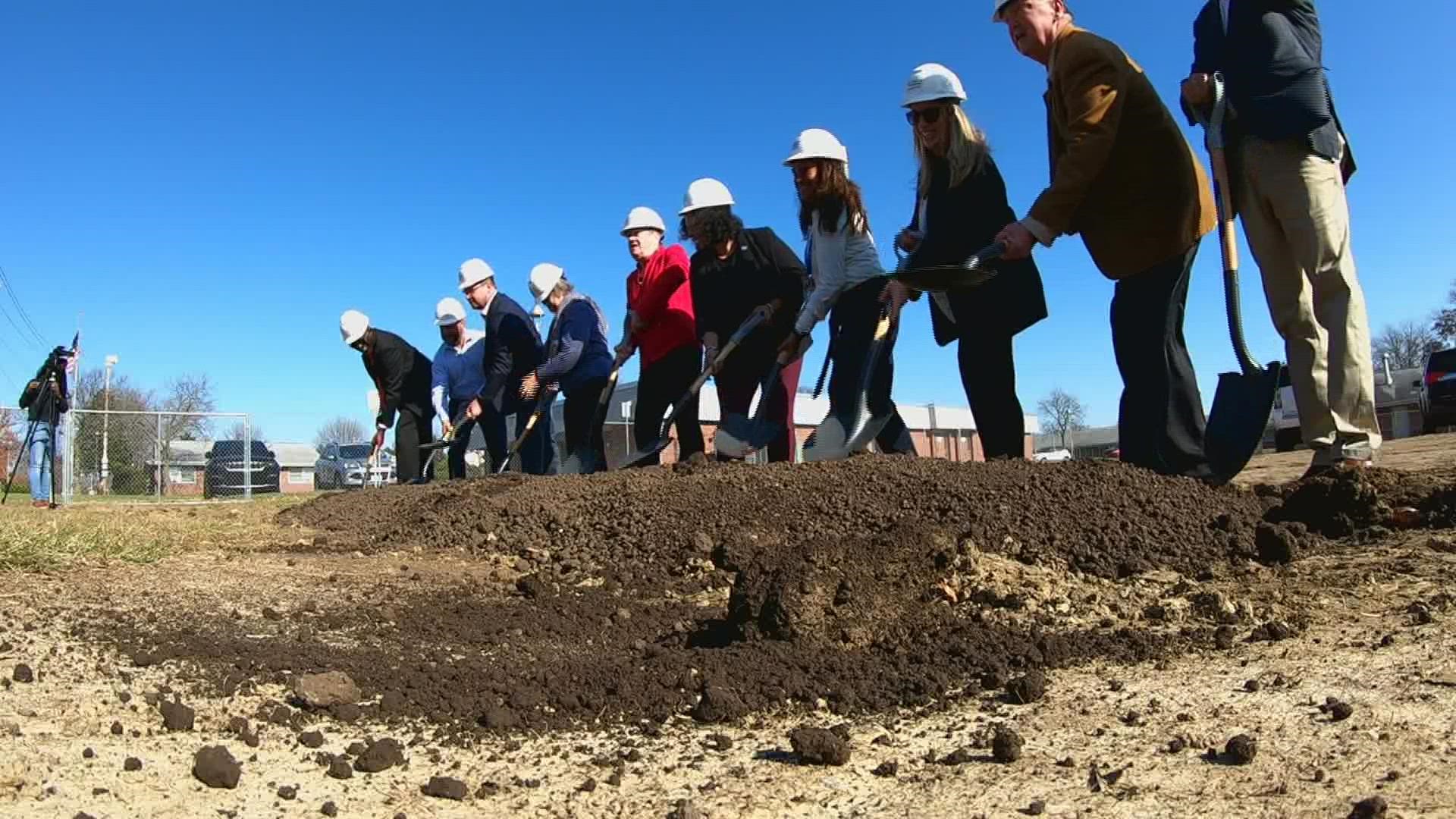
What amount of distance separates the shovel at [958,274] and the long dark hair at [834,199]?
5.08 ft

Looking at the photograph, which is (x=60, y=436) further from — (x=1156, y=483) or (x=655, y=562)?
(x=1156, y=483)

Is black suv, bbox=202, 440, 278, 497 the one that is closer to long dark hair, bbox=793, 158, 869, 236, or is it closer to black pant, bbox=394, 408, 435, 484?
black pant, bbox=394, 408, 435, 484

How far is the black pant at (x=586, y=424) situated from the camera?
8.41 m

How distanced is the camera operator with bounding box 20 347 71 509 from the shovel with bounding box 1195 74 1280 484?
11.0 m

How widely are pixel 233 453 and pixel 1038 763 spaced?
770 inches

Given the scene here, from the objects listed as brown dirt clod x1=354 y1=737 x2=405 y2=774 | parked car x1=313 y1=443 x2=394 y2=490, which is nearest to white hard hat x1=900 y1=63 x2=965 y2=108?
brown dirt clod x1=354 y1=737 x2=405 y2=774

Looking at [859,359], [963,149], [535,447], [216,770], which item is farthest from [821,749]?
[535,447]

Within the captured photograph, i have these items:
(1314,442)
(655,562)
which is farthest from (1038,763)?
(1314,442)

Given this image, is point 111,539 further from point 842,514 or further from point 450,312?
point 450,312

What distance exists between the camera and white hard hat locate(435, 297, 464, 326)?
32.3 ft

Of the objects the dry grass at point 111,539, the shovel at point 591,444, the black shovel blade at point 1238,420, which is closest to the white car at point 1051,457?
the black shovel blade at point 1238,420

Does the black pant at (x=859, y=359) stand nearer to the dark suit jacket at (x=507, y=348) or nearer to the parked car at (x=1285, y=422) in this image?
the dark suit jacket at (x=507, y=348)

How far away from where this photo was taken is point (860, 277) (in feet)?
18.9

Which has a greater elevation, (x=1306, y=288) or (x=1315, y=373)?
(x=1306, y=288)
